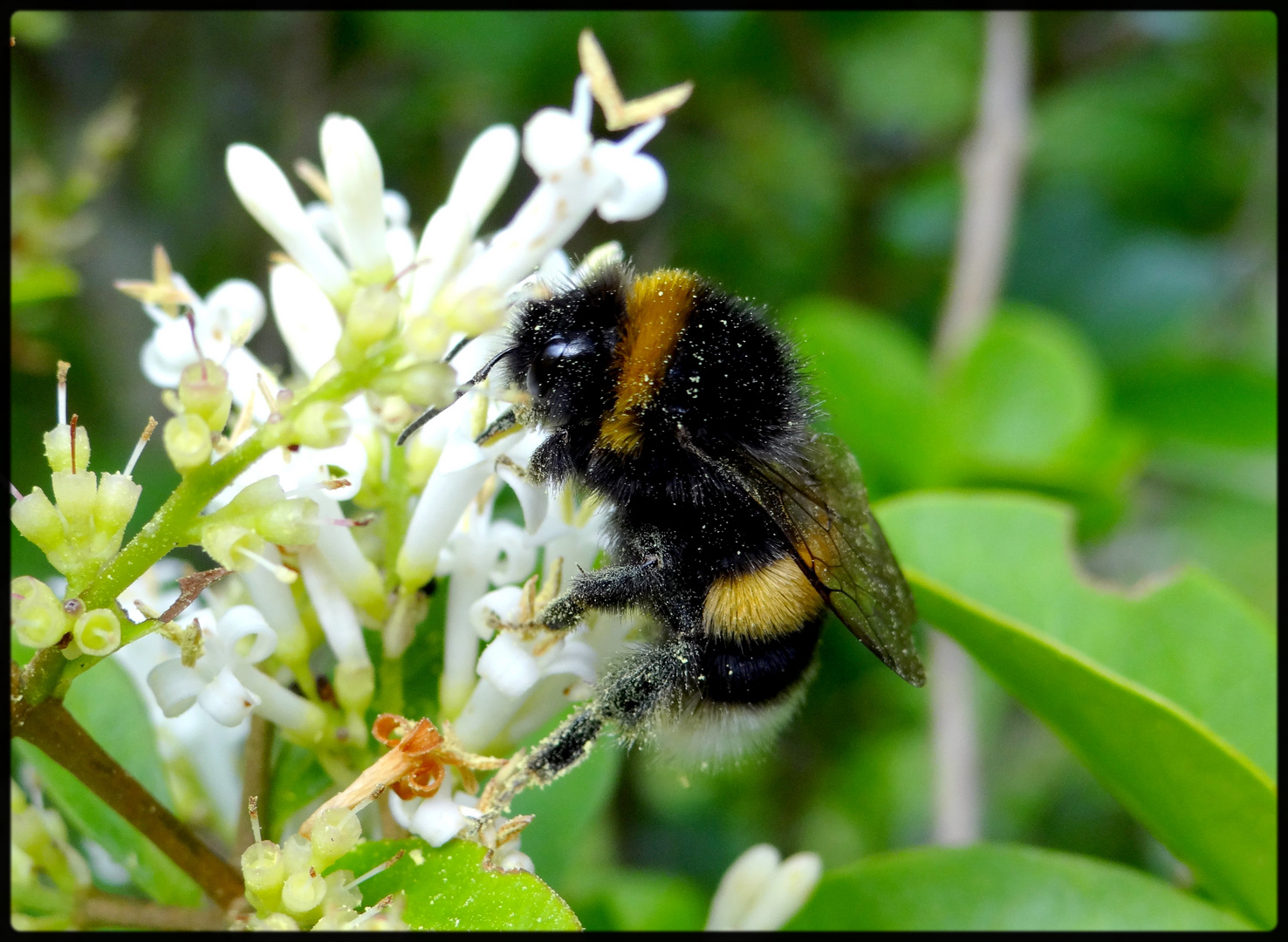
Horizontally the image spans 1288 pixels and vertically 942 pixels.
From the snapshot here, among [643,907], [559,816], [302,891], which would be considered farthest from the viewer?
[643,907]

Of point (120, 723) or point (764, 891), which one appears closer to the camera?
point (764, 891)

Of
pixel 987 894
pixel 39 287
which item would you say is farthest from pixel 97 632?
pixel 987 894

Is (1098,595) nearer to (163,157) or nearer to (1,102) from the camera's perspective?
(1,102)

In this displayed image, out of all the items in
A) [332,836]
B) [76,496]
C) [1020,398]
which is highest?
[76,496]

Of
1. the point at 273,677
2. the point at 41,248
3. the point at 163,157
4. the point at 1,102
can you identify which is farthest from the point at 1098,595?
the point at 163,157

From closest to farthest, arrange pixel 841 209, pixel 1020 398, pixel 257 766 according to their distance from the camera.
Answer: pixel 257 766 < pixel 1020 398 < pixel 841 209

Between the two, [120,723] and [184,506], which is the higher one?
[184,506]

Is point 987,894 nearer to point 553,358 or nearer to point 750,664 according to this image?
point 750,664

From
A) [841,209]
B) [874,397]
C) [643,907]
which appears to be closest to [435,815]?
[643,907]
